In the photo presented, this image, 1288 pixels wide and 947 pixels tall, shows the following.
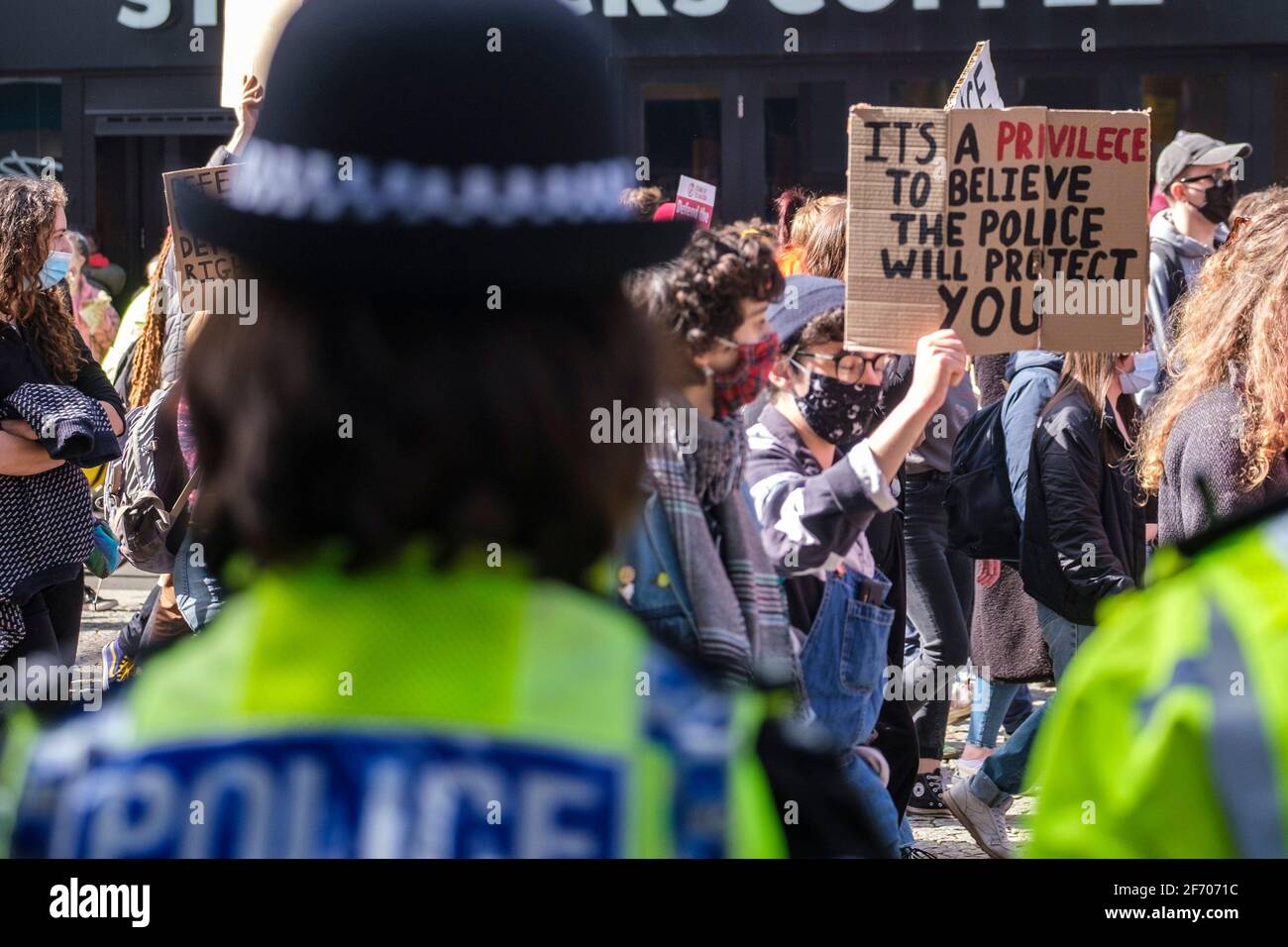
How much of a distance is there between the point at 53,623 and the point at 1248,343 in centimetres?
334

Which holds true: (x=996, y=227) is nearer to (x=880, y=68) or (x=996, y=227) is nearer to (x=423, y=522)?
(x=423, y=522)

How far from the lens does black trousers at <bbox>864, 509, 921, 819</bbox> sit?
4625 millimetres

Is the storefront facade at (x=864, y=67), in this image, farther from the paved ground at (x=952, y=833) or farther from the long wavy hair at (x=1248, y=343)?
the long wavy hair at (x=1248, y=343)

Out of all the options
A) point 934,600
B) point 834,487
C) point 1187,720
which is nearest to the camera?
point 1187,720

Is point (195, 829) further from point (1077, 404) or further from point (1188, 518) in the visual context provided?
point (1077, 404)

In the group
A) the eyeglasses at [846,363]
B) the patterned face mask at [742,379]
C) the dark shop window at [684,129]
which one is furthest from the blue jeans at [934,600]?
the dark shop window at [684,129]

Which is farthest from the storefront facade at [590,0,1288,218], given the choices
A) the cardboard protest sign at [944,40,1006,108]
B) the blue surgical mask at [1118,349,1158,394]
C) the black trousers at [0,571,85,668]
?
the black trousers at [0,571,85,668]

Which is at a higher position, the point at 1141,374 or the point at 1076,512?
the point at 1141,374

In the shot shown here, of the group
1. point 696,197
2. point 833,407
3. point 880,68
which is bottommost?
point 833,407

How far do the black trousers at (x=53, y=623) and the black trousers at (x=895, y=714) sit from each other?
2.31m

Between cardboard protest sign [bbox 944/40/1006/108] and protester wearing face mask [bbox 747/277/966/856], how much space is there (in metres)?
1.00

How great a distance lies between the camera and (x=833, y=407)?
411cm

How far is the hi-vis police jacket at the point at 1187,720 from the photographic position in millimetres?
986

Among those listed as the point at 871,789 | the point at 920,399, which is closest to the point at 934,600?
the point at 920,399
